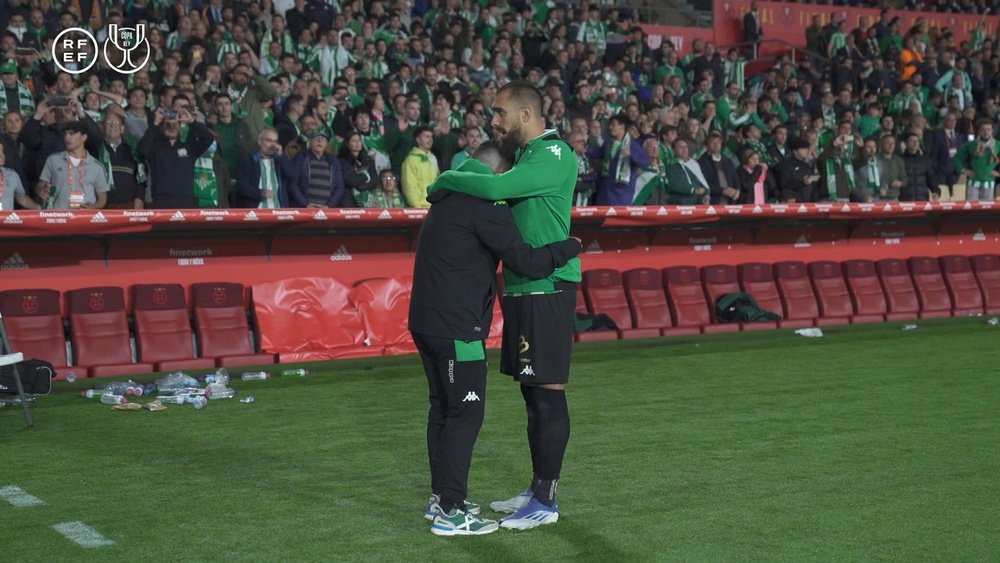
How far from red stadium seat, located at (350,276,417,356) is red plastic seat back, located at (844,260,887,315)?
7.10 m

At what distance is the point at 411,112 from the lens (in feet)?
50.2

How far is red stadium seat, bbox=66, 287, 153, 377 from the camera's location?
12305 millimetres

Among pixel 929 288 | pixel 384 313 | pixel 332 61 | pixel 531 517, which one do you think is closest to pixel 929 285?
pixel 929 288

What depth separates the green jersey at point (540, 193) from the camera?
5773mm

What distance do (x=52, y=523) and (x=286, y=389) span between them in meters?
4.88

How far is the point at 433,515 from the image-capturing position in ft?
19.9

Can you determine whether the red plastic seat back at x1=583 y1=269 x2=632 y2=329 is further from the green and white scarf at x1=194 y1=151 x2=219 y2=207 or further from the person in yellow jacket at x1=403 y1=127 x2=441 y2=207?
the green and white scarf at x1=194 y1=151 x2=219 y2=207

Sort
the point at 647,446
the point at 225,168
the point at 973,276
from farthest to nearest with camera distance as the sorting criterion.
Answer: the point at 973,276 → the point at 225,168 → the point at 647,446

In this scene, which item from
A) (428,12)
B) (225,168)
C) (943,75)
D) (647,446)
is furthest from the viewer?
(943,75)

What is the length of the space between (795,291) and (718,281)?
1.23 m

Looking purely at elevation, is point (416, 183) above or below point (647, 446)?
above

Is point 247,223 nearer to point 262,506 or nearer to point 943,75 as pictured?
point 262,506

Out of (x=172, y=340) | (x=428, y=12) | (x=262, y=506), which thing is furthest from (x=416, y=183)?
(x=262, y=506)

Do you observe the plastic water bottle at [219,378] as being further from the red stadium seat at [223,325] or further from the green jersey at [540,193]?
the green jersey at [540,193]
